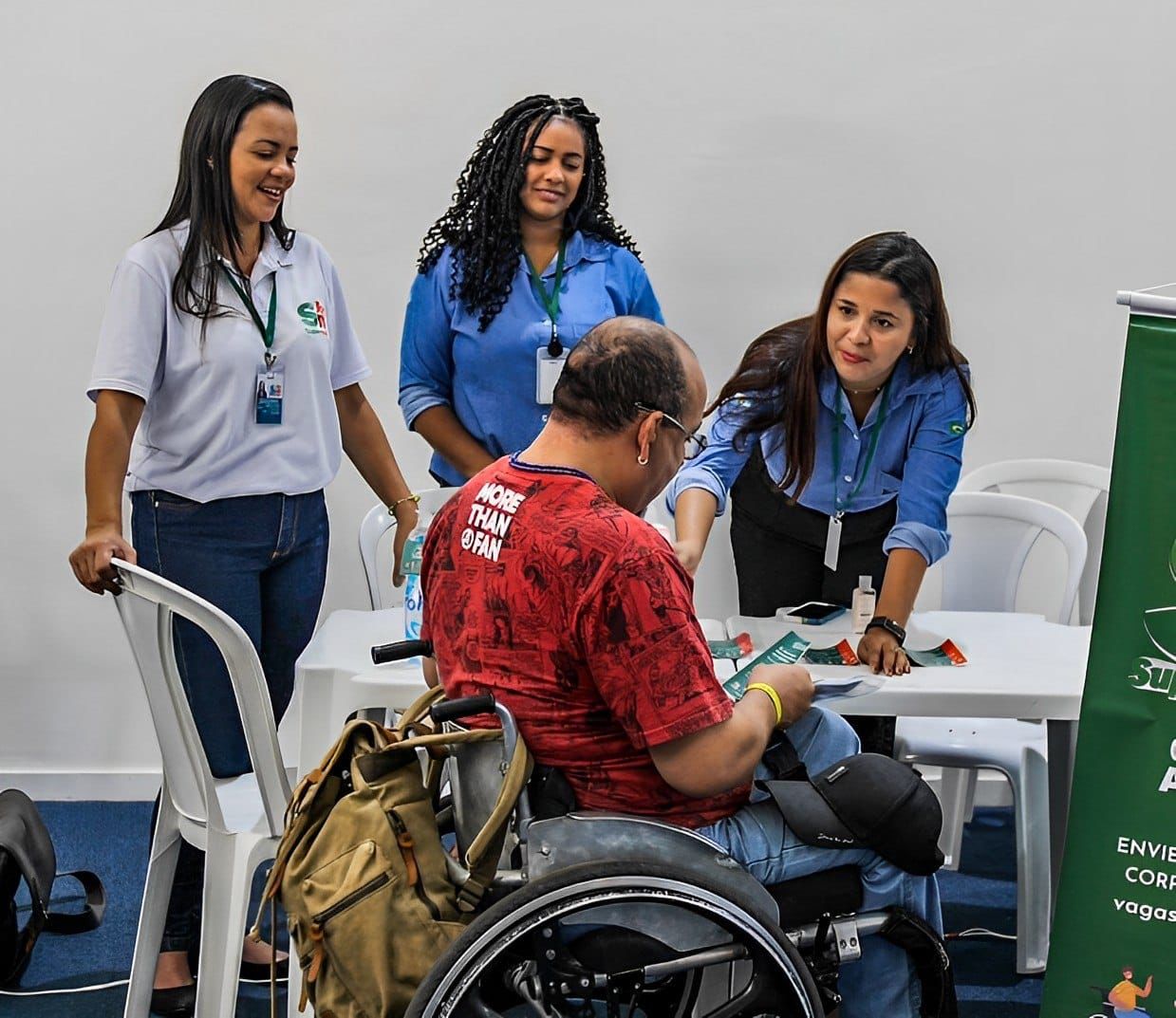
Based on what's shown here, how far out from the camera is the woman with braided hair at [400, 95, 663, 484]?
3.03m

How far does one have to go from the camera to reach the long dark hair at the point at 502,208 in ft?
9.98

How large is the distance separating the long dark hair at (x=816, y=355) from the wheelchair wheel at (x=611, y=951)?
1144mm

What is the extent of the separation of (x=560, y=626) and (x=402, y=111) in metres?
2.10

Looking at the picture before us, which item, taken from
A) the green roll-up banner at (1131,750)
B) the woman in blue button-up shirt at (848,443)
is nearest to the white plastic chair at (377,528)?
the woman in blue button-up shirt at (848,443)

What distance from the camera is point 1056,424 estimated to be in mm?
3721

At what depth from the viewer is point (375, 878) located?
172 centimetres

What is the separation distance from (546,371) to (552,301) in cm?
15

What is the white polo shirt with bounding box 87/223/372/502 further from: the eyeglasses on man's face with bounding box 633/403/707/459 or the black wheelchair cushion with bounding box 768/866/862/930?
the black wheelchair cushion with bounding box 768/866/862/930

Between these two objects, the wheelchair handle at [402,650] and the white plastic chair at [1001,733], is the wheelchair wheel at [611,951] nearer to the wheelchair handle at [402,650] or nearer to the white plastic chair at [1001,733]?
the wheelchair handle at [402,650]

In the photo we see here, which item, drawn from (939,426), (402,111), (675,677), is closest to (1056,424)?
(939,426)

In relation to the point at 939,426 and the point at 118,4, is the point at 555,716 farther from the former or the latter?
the point at 118,4

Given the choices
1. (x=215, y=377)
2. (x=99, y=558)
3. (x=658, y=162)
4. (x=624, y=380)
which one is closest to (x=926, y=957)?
(x=624, y=380)

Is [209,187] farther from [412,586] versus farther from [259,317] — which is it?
[412,586]

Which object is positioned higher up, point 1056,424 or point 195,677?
point 1056,424
